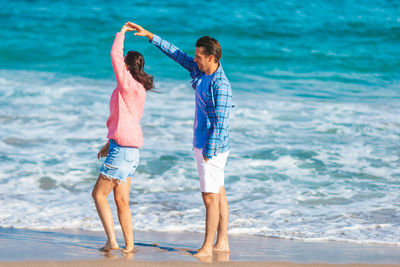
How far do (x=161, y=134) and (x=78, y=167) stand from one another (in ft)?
7.18

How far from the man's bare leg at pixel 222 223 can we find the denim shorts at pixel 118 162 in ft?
2.54

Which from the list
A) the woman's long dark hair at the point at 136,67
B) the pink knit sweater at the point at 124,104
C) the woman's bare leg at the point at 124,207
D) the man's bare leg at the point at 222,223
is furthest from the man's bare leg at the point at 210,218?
the woman's long dark hair at the point at 136,67

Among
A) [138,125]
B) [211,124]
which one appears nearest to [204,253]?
[211,124]

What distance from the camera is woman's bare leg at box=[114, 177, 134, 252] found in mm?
3998

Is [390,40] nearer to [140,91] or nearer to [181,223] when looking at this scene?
[181,223]

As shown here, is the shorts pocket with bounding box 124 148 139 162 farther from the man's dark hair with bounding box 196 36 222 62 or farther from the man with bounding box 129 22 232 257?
the man's dark hair with bounding box 196 36 222 62

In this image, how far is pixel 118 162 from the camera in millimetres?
3881

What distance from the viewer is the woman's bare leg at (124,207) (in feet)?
13.1

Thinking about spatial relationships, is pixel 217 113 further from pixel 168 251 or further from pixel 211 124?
pixel 168 251

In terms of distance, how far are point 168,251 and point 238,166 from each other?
3.57 m

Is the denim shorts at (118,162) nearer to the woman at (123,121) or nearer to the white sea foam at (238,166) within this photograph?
the woman at (123,121)

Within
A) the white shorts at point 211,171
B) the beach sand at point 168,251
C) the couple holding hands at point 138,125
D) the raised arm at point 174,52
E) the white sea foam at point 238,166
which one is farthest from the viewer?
the white sea foam at point 238,166

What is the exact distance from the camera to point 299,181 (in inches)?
276

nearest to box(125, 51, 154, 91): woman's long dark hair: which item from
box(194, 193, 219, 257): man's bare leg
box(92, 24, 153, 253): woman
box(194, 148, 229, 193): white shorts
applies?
box(92, 24, 153, 253): woman
